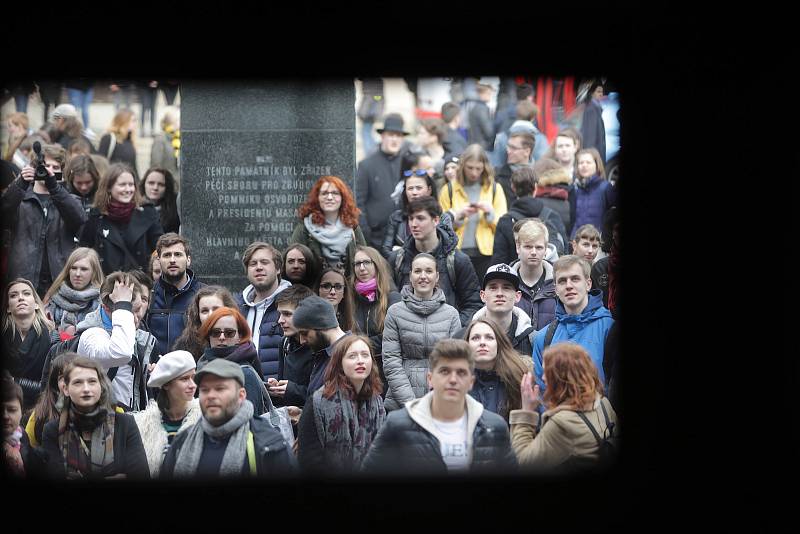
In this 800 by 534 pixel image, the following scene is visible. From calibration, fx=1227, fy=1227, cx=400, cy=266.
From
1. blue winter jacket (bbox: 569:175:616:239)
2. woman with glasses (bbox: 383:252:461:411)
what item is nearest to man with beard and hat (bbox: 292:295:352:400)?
woman with glasses (bbox: 383:252:461:411)

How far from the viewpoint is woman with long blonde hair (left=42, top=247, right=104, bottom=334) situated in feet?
17.0

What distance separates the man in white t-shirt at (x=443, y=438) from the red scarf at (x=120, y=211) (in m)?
1.57

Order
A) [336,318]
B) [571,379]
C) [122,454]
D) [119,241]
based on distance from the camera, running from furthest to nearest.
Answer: [119,241]
[336,318]
[571,379]
[122,454]

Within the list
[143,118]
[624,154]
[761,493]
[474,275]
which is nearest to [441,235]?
[474,275]

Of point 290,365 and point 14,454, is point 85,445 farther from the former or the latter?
point 290,365

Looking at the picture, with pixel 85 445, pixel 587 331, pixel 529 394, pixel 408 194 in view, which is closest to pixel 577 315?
pixel 587 331

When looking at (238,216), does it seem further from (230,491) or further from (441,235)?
(230,491)

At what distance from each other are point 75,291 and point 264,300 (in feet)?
2.65

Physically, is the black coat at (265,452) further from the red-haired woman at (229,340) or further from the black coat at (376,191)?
the black coat at (376,191)

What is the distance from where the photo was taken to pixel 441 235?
533 centimetres

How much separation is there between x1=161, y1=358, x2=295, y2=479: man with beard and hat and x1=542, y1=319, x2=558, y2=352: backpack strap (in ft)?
3.81

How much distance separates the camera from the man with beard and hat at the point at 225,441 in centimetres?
461

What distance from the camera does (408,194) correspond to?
548cm

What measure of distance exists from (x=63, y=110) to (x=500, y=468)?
2.29m
